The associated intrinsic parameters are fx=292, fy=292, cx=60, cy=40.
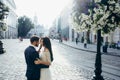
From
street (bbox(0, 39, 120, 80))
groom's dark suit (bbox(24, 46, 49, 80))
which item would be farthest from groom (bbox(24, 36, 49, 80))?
Answer: street (bbox(0, 39, 120, 80))

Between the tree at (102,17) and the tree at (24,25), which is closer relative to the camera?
the tree at (102,17)

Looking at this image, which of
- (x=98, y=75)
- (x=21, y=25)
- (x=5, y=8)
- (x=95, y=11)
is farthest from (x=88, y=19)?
(x=21, y=25)

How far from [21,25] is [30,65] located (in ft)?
464

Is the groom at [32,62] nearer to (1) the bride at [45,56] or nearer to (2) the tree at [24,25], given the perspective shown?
(1) the bride at [45,56]

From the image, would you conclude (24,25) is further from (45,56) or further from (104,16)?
(45,56)

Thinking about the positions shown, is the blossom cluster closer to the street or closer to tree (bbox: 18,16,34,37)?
the street

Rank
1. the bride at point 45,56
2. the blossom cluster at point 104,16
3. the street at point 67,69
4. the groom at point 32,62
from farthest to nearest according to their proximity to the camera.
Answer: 1. the street at point 67,69
2. the blossom cluster at point 104,16
3. the bride at point 45,56
4. the groom at point 32,62

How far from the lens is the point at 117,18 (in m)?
10.5

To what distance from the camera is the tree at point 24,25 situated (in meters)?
140

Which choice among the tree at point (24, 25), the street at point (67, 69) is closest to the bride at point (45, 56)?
the street at point (67, 69)

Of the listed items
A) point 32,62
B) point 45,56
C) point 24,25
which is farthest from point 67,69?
point 24,25

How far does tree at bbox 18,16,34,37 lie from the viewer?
140m

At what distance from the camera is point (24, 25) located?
14362cm

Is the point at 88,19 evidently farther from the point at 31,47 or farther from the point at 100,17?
the point at 31,47
